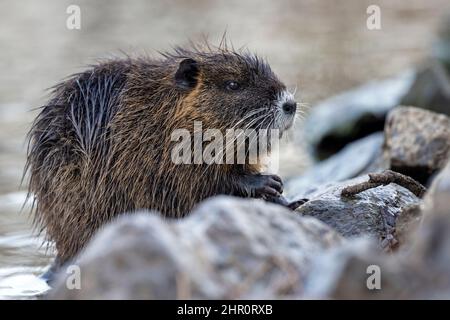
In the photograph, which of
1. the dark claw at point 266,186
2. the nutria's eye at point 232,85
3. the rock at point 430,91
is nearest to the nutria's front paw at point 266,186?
the dark claw at point 266,186

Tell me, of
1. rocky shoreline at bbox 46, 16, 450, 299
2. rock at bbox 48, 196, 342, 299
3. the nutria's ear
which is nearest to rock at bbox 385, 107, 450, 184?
the nutria's ear

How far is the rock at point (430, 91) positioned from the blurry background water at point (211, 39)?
49.7 inches

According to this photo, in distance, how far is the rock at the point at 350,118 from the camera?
9.91 metres

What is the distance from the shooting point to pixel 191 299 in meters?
3.50

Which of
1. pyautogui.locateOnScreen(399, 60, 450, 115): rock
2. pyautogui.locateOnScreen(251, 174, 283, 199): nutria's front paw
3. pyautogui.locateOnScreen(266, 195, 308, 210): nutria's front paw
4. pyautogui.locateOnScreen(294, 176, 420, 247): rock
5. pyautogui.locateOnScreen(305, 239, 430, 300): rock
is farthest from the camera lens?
pyautogui.locateOnScreen(399, 60, 450, 115): rock

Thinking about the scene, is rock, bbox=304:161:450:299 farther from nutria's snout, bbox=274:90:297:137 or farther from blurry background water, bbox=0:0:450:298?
blurry background water, bbox=0:0:450:298

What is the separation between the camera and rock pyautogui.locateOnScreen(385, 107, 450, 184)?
689cm

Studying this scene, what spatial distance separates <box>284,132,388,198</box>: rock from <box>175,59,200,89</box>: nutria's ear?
186 centimetres

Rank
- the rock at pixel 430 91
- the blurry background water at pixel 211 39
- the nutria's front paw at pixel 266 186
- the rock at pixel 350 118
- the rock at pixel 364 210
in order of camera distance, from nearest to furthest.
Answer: the rock at pixel 364 210 → the nutria's front paw at pixel 266 186 → the rock at pixel 430 91 → the rock at pixel 350 118 → the blurry background water at pixel 211 39

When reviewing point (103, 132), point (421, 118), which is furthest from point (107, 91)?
point (421, 118)

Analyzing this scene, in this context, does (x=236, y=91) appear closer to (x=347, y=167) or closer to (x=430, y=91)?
(x=347, y=167)

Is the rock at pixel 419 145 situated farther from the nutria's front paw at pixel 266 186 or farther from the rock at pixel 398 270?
the rock at pixel 398 270

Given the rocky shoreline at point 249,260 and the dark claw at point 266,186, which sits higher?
the dark claw at point 266,186

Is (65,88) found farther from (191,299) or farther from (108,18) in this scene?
(108,18)
